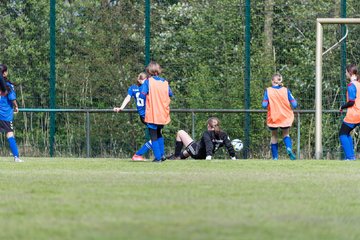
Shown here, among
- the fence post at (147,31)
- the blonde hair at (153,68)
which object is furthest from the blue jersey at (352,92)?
the fence post at (147,31)

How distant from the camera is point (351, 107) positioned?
19.1 m

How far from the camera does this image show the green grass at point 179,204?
6902 mm

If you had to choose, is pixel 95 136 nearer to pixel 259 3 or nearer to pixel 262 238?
pixel 259 3

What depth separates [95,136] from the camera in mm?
22875

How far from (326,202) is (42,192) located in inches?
105

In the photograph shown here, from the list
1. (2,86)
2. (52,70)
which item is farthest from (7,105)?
(52,70)

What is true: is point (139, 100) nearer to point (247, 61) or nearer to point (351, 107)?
point (351, 107)

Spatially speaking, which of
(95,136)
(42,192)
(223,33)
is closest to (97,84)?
(95,136)

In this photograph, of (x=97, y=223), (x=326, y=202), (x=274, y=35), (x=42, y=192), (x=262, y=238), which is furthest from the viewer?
(x=274, y=35)

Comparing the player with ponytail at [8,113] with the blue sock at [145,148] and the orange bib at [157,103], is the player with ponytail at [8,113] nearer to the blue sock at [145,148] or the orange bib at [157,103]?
the blue sock at [145,148]

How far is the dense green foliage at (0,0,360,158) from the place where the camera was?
74.7ft

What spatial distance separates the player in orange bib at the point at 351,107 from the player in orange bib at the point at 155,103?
3.61 m

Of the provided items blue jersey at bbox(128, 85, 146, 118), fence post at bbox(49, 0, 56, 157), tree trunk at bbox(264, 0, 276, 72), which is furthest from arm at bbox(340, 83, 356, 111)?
fence post at bbox(49, 0, 56, 157)

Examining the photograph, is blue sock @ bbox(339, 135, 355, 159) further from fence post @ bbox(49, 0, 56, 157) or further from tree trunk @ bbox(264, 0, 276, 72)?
fence post @ bbox(49, 0, 56, 157)
